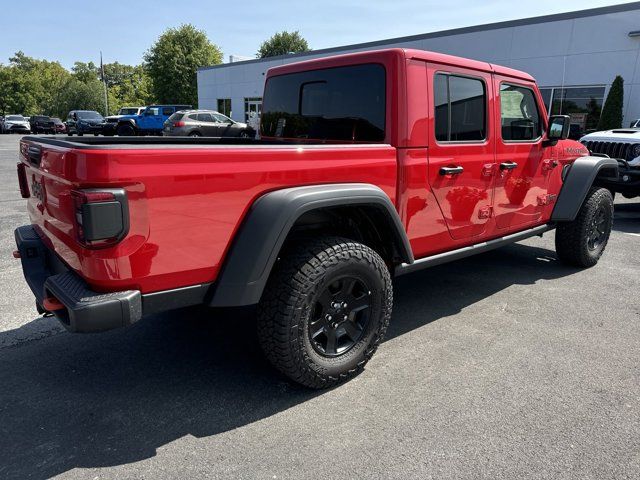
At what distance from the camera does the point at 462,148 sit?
341cm

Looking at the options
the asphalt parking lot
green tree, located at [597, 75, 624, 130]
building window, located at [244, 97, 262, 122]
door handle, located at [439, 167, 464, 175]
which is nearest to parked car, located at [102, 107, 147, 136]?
building window, located at [244, 97, 262, 122]

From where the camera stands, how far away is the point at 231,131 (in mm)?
21688

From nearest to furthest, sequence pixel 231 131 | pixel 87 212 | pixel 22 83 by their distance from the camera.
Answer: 1. pixel 87 212
2. pixel 231 131
3. pixel 22 83

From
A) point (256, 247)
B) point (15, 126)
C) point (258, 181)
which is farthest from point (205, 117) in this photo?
point (15, 126)

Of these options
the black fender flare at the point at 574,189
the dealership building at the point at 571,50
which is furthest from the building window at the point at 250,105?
the black fender flare at the point at 574,189

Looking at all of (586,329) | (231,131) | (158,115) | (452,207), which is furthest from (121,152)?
(158,115)

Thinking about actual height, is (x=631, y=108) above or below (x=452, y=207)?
above

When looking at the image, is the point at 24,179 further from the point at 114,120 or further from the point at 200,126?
the point at 114,120

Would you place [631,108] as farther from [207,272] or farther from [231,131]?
[207,272]

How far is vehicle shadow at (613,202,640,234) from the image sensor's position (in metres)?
7.44

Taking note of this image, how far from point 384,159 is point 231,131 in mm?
19819

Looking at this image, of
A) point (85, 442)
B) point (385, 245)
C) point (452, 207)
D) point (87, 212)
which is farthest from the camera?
point (452, 207)

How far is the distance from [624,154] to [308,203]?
7541 millimetres

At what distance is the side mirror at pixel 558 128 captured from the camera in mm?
4277
